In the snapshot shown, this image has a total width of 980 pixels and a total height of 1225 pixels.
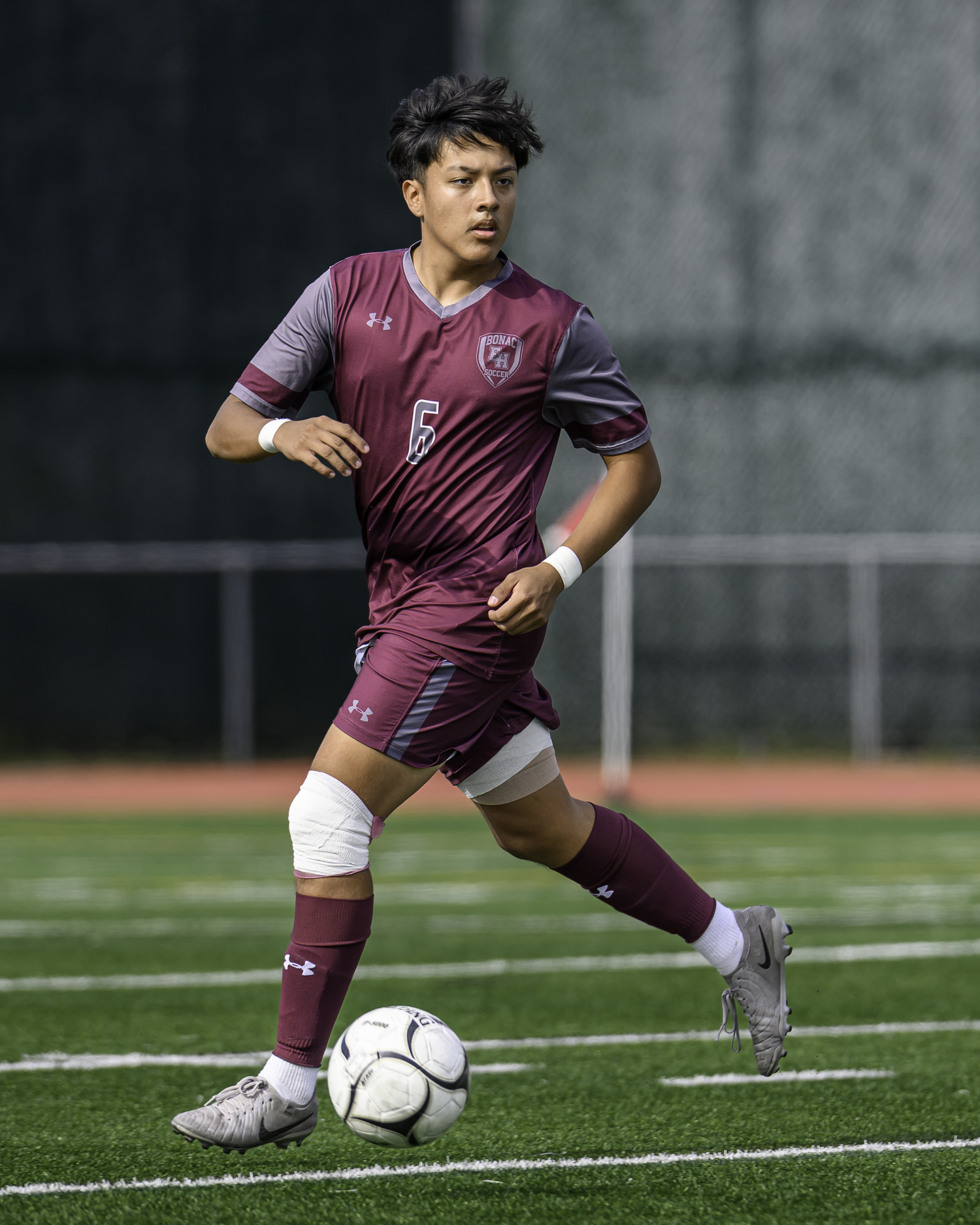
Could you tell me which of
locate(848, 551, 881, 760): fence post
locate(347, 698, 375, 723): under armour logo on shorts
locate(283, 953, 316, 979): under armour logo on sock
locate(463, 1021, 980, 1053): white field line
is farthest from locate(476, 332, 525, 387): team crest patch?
locate(848, 551, 881, 760): fence post

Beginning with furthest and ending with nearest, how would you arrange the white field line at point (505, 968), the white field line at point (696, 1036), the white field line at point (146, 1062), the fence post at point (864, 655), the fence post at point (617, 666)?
1. the fence post at point (864, 655)
2. the fence post at point (617, 666)
3. the white field line at point (505, 968)
4. the white field line at point (696, 1036)
5. the white field line at point (146, 1062)

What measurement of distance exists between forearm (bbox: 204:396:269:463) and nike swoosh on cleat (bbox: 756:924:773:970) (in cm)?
169

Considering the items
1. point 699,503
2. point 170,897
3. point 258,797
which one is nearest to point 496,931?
point 170,897

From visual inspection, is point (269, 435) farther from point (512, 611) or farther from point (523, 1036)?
point (523, 1036)

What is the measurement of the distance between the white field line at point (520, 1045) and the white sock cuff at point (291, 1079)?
1.27 meters

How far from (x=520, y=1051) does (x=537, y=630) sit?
1814 mm

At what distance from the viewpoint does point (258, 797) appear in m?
16.9

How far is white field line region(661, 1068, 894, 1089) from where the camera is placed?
486cm

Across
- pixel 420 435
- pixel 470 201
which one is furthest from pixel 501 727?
pixel 470 201

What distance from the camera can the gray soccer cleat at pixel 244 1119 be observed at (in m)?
3.73

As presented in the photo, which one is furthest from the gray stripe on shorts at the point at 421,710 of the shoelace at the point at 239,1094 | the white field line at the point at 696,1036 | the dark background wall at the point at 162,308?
the dark background wall at the point at 162,308

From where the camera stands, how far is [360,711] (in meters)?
3.91

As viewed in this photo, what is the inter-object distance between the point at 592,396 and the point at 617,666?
13.3 m

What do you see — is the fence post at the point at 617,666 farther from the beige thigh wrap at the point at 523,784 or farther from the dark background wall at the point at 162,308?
the beige thigh wrap at the point at 523,784
